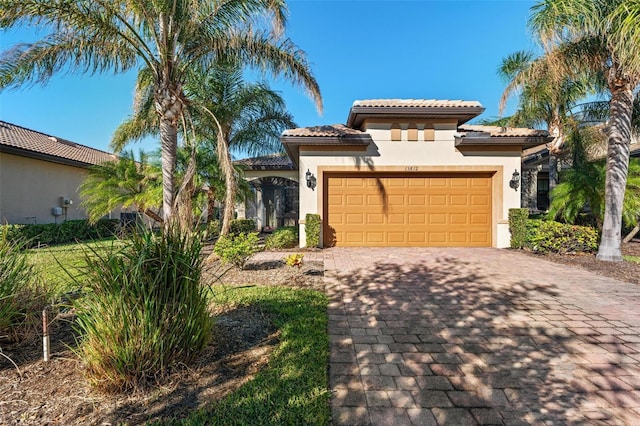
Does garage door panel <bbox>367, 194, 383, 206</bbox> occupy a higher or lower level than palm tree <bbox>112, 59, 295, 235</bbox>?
lower

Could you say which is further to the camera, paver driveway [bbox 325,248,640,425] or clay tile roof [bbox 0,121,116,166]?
clay tile roof [bbox 0,121,116,166]

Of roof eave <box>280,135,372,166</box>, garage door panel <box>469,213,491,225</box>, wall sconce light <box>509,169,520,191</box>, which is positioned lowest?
garage door panel <box>469,213,491,225</box>

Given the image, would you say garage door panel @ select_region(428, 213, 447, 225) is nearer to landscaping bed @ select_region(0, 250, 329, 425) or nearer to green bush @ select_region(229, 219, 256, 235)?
landscaping bed @ select_region(0, 250, 329, 425)

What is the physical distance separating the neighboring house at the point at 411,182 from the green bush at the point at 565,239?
47.3 inches

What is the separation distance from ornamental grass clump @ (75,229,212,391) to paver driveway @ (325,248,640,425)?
5.21 ft

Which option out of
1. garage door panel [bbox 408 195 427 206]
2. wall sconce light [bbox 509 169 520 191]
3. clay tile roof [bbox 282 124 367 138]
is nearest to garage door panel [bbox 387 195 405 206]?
garage door panel [bbox 408 195 427 206]

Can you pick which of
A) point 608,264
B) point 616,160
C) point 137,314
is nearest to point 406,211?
point 608,264

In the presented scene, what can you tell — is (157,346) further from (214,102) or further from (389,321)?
(214,102)

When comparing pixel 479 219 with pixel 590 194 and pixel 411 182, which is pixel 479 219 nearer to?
pixel 411 182

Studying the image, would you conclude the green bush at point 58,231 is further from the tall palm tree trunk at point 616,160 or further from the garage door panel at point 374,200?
the tall palm tree trunk at point 616,160

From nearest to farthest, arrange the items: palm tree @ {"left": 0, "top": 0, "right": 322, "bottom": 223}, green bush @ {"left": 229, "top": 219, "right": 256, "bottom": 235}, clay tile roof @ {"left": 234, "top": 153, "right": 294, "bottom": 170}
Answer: palm tree @ {"left": 0, "top": 0, "right": 322, "bottom": 223} → green bush @ {"left": 229, "top": 219, "right": 256, "bottom": 235} → clay tile roof @ {"left": 234, "top": 153, "right": 294, "bottom": 170}

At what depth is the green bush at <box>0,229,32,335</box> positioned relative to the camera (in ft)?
10.9

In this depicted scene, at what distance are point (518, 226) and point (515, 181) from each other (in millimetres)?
1618

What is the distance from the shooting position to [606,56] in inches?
322
